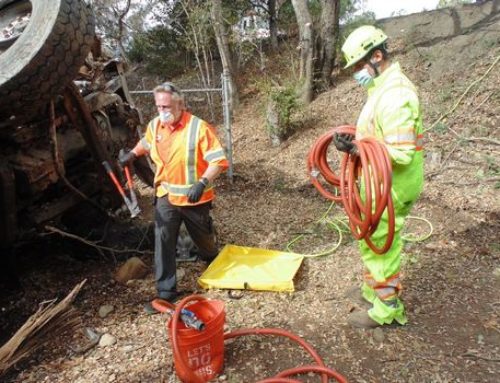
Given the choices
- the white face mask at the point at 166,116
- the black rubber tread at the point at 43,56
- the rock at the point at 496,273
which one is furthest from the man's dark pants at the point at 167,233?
the rock at the point at 496,273

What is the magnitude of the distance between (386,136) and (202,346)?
5.41 ft

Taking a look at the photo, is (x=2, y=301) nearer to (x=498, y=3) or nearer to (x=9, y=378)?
(x=9, y=378)

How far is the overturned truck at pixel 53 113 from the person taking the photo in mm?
2434

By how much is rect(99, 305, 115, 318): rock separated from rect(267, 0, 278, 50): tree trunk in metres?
11.5

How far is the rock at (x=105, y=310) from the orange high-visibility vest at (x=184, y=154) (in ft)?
3.26

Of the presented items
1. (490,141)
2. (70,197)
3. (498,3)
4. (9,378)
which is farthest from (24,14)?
(498,3)

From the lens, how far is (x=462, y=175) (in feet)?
17.3

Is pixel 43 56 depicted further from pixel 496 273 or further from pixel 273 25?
pixel 273 25

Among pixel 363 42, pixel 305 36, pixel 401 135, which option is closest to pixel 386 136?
pixel 401 135

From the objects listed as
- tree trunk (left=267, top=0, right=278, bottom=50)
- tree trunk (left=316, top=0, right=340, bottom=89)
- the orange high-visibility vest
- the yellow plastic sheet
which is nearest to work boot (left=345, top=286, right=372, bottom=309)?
the yellow plastic sheet

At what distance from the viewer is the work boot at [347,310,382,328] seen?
297 cm

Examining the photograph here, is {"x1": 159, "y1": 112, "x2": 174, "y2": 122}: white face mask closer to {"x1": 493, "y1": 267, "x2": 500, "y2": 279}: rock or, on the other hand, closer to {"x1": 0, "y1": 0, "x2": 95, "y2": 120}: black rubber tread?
{"x1": 0, "y1": 0, "x2": 95, "y2": 120}: black rubber tread

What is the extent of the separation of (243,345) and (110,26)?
14.2 metres

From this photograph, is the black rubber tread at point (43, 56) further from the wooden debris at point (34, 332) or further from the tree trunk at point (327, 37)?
the tree trunk at point (327, 37)
